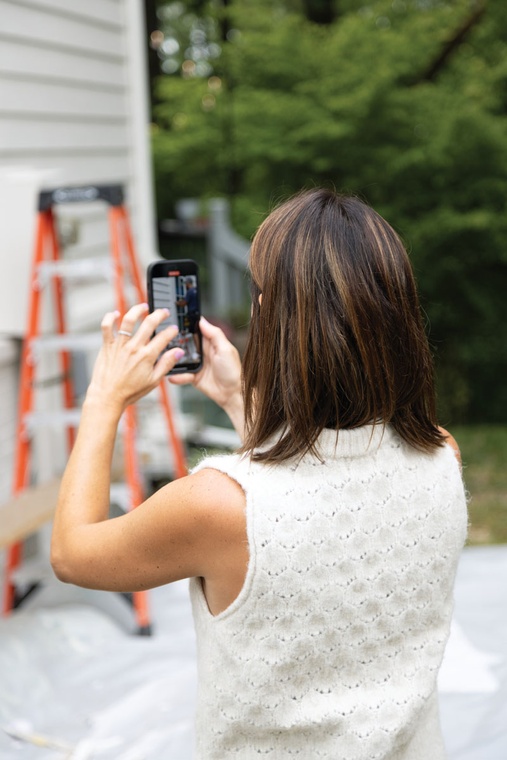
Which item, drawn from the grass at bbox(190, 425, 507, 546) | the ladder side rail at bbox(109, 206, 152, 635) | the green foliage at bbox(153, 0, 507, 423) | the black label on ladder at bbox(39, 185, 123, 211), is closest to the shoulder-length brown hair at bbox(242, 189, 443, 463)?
the ladder side rail at bbox(109, 206, 152, 635)

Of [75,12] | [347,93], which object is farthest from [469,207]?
[75,12]

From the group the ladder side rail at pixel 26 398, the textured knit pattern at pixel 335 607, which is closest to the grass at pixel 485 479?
the ladder side rail at pixel 26 398

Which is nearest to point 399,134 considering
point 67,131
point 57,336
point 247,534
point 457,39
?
point 457,39

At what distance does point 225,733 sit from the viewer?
123 cm

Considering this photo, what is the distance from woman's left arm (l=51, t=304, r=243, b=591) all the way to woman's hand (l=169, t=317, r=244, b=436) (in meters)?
0.22

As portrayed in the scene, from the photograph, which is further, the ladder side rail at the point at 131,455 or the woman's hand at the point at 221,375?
the ladder side rail at the point at 131,455

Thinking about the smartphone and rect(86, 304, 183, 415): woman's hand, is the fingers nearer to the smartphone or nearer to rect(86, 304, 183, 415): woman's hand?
the smartphone

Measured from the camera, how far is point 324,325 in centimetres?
112

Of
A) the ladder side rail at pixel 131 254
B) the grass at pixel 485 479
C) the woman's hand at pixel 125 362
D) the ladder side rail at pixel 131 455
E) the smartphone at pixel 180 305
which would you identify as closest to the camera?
the woman's hand at pixel 125 362

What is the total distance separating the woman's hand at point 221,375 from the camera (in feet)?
5.41

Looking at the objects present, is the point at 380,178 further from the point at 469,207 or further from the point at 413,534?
the point at 413,534

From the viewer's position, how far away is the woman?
1.12 m

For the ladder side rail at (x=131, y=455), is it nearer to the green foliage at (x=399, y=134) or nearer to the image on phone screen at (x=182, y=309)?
the image on phone screen at (x=182, y=309)

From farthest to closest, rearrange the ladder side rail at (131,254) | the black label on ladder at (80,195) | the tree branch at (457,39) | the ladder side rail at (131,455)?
the tree branch at (457,39), the ladder side rail at (131,254), the black label on ladder at (80,195), the ladder side rail at (131,455)
